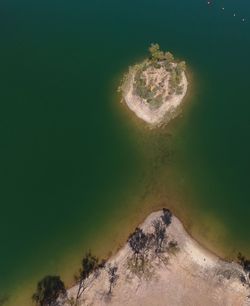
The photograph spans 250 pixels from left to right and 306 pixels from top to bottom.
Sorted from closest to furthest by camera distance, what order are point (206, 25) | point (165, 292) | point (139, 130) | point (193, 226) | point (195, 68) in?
point (165, 292)
point (193, 226)
point (139, 130)
point (195, 68)
point (206, 25)

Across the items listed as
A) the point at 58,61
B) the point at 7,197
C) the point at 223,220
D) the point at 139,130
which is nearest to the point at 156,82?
the point at 139,130

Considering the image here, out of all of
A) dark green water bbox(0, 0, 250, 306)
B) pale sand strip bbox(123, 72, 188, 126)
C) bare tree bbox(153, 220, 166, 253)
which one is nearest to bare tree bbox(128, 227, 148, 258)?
bare tree bbox(153, 220, 166, 253)

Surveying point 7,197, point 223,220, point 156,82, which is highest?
point 156,82

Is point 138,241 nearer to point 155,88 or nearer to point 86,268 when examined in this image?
point 86,268

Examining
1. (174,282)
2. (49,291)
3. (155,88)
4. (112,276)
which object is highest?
(155,88)

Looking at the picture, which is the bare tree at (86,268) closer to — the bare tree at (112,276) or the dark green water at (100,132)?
the dark green water at (100,132)

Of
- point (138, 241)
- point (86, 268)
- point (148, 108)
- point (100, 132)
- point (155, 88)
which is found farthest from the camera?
point (155, 88)

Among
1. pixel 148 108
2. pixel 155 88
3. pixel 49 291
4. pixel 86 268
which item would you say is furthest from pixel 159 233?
pixel 155 88

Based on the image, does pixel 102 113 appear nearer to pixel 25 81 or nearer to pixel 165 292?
pixel 25 81
